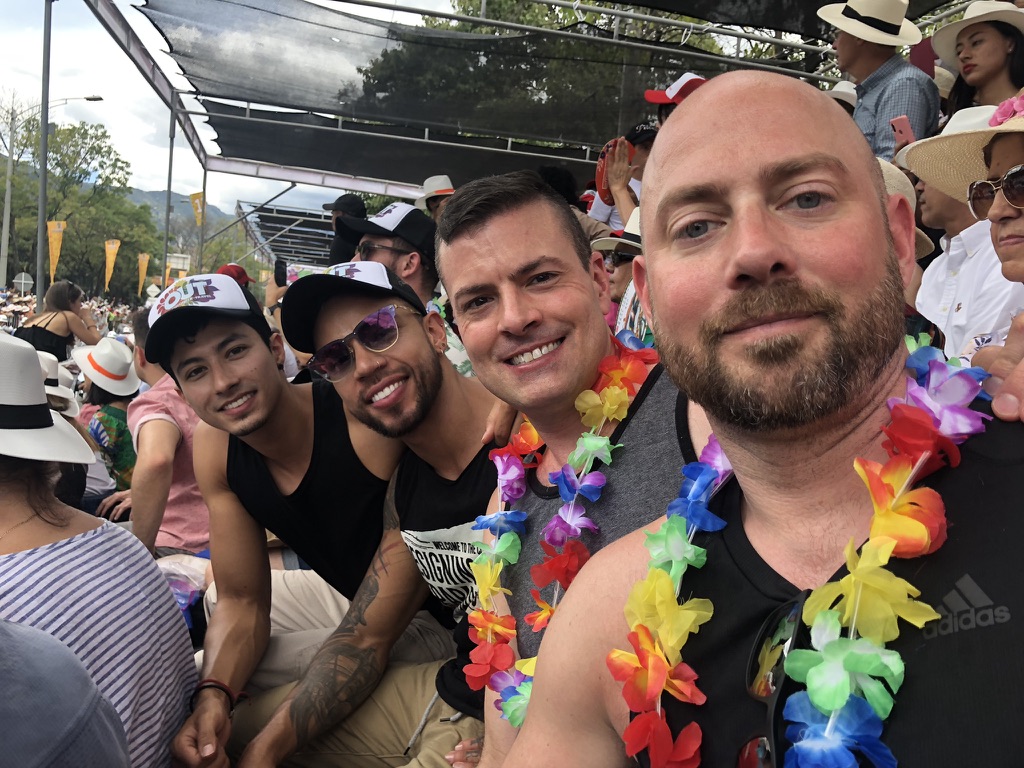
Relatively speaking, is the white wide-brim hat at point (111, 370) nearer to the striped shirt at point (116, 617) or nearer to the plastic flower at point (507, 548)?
the striped shirt at point (116, 617)

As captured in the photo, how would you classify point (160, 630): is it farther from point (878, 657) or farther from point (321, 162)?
point (321, 162)

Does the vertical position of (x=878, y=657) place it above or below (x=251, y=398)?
above

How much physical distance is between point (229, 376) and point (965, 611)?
267cm

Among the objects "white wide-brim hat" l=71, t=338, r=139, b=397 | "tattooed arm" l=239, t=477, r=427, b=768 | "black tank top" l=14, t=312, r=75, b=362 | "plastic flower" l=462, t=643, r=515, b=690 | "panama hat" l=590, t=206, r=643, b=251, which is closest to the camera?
"plastic flower" l=462, t=643, r=515, b=690

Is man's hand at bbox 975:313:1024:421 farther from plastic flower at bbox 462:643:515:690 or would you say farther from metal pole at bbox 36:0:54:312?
metal pole at bbox 36:0:54:312

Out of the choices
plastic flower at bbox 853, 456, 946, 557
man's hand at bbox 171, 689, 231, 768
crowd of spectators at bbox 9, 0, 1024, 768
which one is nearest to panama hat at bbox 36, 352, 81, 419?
crowd of spectators at bbox 9, 0, 1024, 768

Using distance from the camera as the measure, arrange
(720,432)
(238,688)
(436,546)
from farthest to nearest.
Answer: (238,688) → (436,546) → (720,432)

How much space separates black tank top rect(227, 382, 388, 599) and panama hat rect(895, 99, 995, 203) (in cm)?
205

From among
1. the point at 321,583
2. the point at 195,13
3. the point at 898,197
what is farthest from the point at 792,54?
the point at 898,197

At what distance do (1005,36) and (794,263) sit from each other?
3.57 metres

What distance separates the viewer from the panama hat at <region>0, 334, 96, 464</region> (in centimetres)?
236

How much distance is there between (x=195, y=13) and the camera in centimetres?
770

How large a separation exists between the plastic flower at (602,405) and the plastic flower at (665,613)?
750 mm

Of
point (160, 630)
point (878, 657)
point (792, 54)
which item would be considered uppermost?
point (792, 54)
